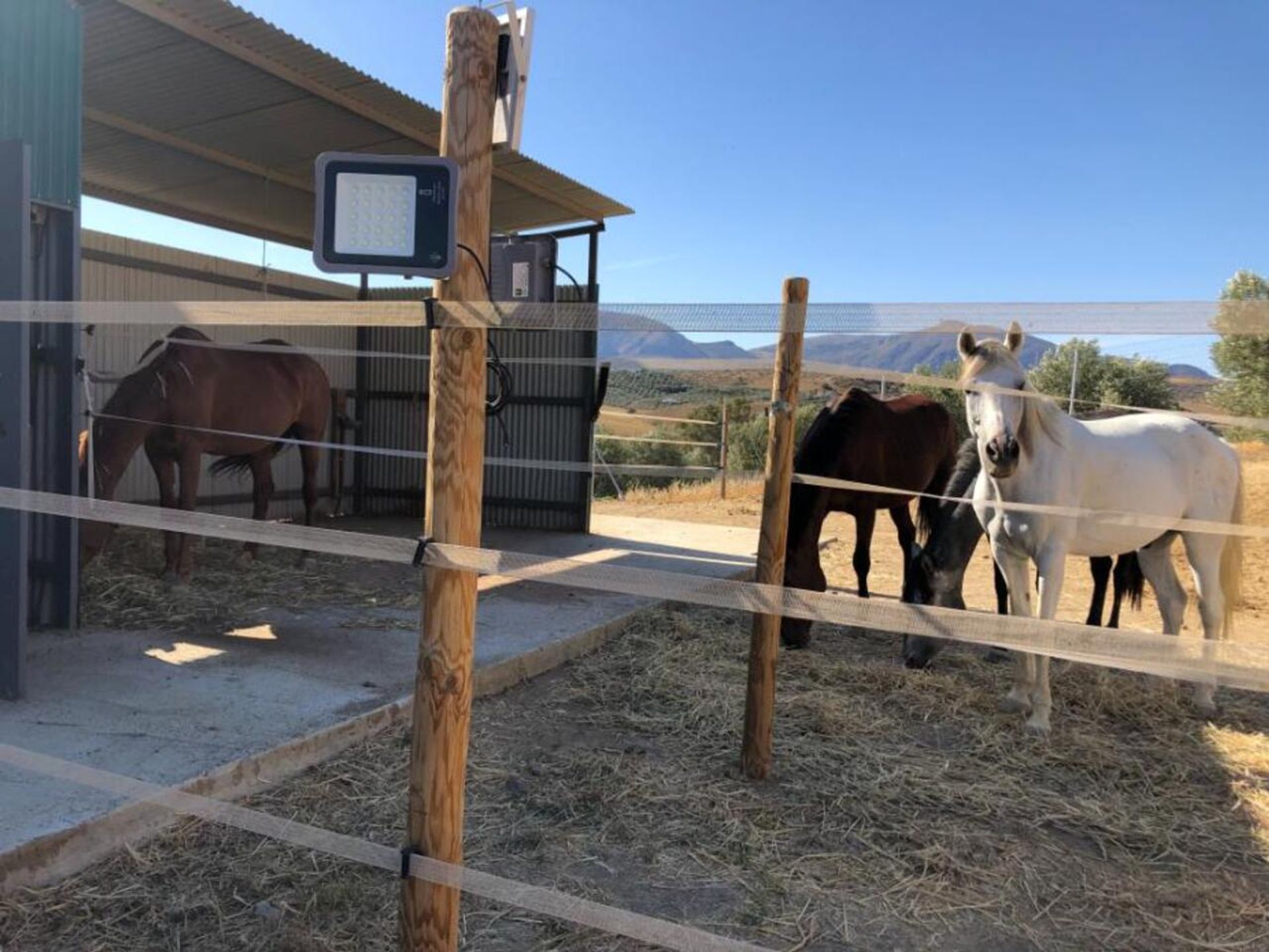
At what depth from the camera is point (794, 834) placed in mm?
2395

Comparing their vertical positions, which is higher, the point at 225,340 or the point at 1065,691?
the point at 225,340

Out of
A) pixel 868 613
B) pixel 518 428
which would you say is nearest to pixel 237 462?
pixel 518 428

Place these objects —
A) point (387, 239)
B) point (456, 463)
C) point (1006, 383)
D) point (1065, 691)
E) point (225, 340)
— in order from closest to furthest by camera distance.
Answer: point (387, 239), point (456, 463), point (1006, 383), point (1065, 691), point (225, 340)

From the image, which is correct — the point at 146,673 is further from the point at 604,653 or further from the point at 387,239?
the point at 387,239

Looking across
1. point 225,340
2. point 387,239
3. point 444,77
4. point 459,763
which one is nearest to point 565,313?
point 387,239

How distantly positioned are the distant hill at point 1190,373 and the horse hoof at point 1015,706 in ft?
4.79

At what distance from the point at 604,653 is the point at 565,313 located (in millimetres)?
2863

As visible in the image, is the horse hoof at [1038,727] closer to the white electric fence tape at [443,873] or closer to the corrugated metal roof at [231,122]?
the white electric fence tape at [443,873]

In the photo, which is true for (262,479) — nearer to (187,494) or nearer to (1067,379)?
(187,494)

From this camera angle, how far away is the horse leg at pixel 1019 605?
11.1 ft

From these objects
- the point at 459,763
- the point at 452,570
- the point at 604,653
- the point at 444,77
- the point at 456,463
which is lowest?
the point at 604,653

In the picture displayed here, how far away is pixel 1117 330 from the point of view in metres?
1.42

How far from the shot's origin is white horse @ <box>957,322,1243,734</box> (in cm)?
291

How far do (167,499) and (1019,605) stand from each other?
467 centimetres
